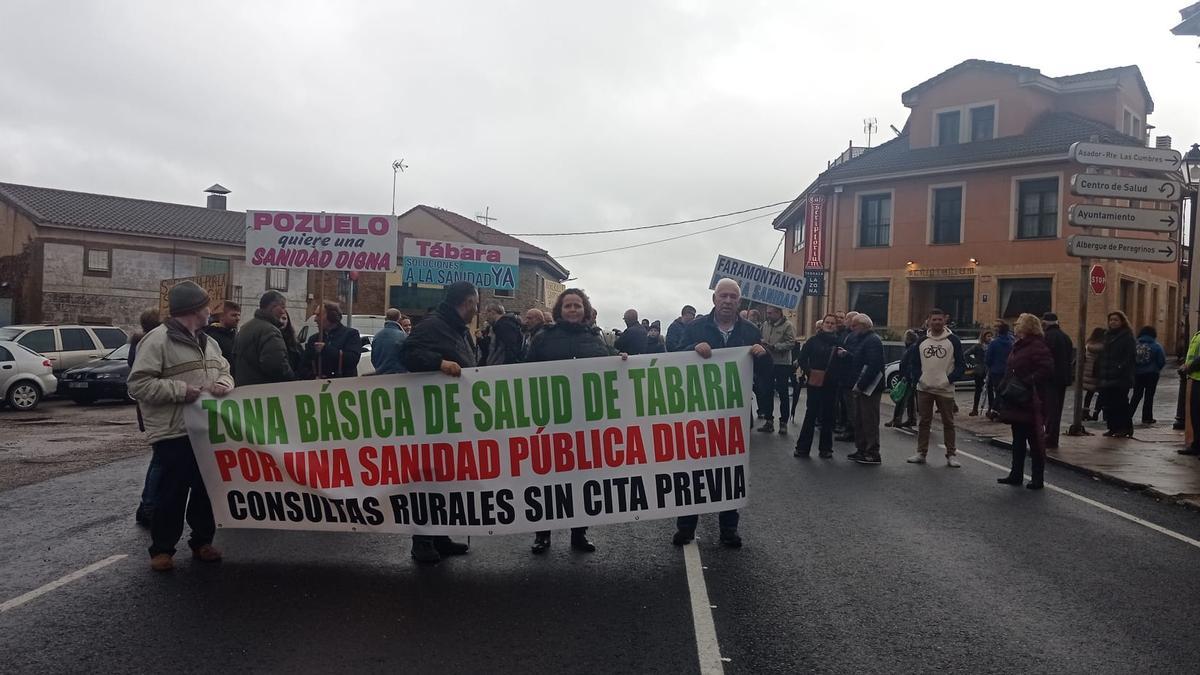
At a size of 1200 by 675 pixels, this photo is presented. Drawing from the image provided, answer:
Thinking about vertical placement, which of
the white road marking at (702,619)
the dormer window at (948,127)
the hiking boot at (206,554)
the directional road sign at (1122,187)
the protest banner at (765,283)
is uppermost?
the dormer window at (948,127)

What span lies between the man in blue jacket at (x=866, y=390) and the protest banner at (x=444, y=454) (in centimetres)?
538

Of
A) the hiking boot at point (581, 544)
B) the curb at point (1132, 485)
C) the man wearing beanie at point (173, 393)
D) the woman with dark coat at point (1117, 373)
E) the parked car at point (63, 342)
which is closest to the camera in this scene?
the man wearing beanie at point (173, 393)

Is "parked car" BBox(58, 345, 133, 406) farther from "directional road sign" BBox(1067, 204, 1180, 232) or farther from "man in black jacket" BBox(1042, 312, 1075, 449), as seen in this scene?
"directional road sign" BBox(1067, 204, 1180, 232)

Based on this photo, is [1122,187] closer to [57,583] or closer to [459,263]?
[459,263]

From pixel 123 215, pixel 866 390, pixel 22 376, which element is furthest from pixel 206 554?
pixel 123 215

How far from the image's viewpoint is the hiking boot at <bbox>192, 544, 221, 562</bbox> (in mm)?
5922

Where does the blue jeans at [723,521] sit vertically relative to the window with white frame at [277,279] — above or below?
below

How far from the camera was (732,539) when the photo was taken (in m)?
6.38

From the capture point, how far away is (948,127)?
114 feet

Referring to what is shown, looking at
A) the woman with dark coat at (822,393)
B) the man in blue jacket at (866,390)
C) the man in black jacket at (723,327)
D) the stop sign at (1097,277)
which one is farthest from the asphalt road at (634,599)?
the stop sign at (1097,277)

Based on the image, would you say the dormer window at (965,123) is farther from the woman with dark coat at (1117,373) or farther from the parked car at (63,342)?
the parked car at (63,342)

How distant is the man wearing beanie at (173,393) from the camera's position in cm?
563

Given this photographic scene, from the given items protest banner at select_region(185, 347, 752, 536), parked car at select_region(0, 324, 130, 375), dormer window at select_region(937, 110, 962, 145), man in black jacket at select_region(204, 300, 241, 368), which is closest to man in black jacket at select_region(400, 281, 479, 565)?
protest banner at select_region(185, 347, 752, 536)

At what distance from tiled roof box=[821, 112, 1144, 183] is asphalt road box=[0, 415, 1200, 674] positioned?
2650 centimetres
